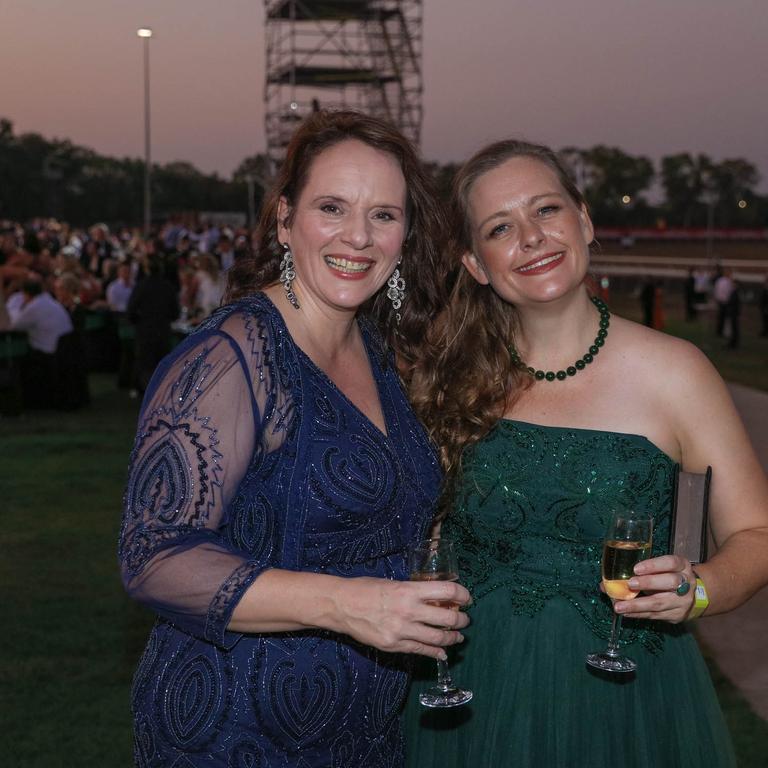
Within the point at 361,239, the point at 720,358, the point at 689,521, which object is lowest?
the point at 720,358

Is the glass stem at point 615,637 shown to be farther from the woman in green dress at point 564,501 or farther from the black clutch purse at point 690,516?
the black clutch purse at point 690,516

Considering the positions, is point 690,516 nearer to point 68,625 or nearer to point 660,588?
point 660,588

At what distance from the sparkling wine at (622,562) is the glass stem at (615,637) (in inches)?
7.1

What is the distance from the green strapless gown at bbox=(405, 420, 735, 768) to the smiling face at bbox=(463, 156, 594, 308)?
1.38 ft

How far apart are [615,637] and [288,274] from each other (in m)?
1.25

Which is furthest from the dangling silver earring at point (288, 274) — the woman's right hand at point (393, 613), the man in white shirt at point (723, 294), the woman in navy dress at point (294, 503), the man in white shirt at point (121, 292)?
the man in white shirt at point (723, 294)

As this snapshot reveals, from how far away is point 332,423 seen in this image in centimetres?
252

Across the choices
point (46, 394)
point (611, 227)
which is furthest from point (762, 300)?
point (611, 227)

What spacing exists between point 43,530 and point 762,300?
23421 mm

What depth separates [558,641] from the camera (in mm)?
2973

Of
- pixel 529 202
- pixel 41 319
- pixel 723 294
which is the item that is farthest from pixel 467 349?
pixel 723 294

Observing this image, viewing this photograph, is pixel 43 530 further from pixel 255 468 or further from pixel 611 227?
pixel 611 227

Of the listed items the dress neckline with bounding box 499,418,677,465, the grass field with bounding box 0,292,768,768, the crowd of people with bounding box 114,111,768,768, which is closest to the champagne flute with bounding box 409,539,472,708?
the crowd of people with bounding box 114,111,768,768

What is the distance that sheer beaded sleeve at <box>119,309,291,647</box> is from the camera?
2188 mm
